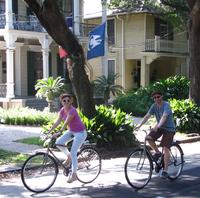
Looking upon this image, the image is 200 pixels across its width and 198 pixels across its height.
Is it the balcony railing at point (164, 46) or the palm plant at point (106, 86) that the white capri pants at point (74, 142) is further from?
the balcony railing at point (164, 46)

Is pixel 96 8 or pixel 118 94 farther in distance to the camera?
pixel 96 8

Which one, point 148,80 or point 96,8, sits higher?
point 96,8

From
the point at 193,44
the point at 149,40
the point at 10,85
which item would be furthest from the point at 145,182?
the point at 149,40

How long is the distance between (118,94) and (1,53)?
26.5 feet

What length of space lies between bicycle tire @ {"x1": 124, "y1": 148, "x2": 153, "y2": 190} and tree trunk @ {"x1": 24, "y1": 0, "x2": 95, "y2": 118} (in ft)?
14.2

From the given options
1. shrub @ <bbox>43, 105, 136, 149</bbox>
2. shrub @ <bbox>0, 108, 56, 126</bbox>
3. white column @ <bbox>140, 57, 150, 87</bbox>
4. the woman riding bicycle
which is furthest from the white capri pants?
white column @ <bbox>140, 57, 150, 87</bbox>

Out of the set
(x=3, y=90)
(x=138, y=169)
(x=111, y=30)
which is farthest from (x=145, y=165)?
(x=111, y=30)

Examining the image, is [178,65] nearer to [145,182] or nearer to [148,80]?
[148,80]

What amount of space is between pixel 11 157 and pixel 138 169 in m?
4.29

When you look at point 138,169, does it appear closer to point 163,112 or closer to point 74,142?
point 163,112

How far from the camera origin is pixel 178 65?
37.1 metres

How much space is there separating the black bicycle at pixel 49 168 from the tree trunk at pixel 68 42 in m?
4.09

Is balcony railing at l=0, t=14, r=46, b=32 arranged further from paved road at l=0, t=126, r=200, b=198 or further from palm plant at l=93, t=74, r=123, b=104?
paved road at l=0, t=126, r=200, b=198

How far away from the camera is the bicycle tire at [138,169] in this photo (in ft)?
29.3
